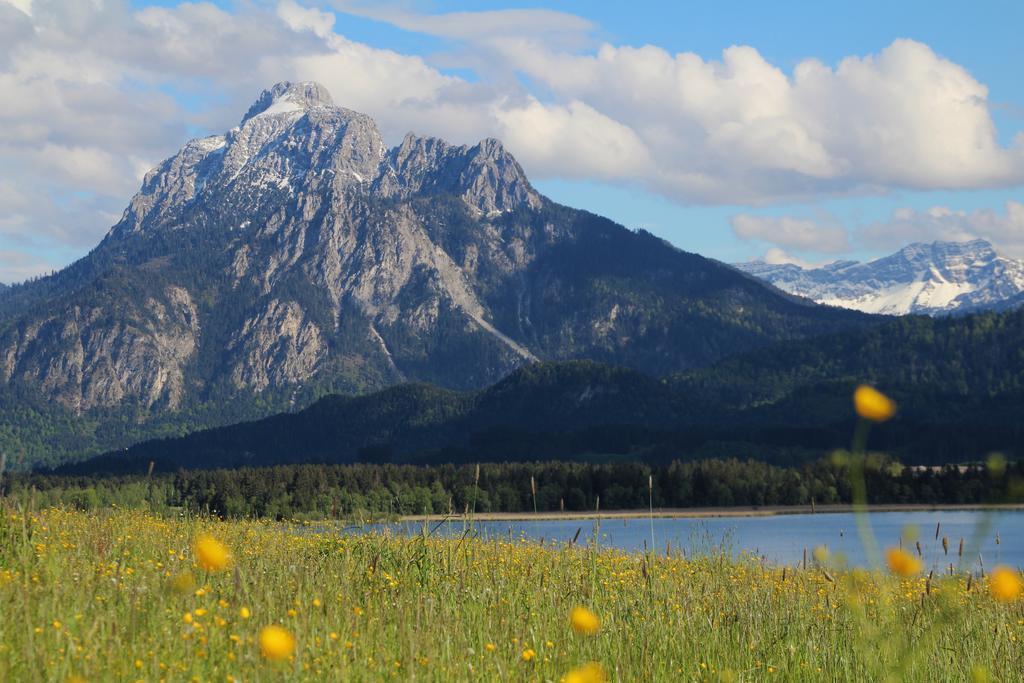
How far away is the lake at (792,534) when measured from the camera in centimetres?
1571

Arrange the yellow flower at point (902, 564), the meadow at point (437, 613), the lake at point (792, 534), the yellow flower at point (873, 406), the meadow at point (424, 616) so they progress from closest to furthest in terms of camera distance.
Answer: the yellow flower at point (873, 406), the yellow flower at point (902, 564), the meadow at point (437, 613), the meadow at point (424, 616), the lake at point (792, 534)

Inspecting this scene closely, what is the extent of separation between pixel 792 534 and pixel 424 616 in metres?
108

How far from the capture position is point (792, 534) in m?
115

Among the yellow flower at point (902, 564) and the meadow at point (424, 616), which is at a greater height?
the yellow flower at point (902, 564)

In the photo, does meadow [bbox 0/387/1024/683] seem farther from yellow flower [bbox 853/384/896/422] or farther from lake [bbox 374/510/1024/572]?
lake [bbox 374/510/1024/572]

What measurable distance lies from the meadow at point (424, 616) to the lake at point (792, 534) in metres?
0.54

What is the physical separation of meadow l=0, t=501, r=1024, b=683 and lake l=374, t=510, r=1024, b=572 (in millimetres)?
537

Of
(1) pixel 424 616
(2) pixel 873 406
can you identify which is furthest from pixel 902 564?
(1) pixel 424 616

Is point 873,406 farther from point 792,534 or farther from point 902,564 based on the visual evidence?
point 792,534

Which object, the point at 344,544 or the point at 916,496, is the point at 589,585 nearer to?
the point at 344,544

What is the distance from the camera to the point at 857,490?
5352mm

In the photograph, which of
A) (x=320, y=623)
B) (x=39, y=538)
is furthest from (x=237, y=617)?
(x=39, y=538)

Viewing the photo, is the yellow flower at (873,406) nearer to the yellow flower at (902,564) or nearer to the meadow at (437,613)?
the meadow at (437,613)

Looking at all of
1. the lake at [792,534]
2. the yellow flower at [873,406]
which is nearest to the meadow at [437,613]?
the yellow flower at [873,406]
